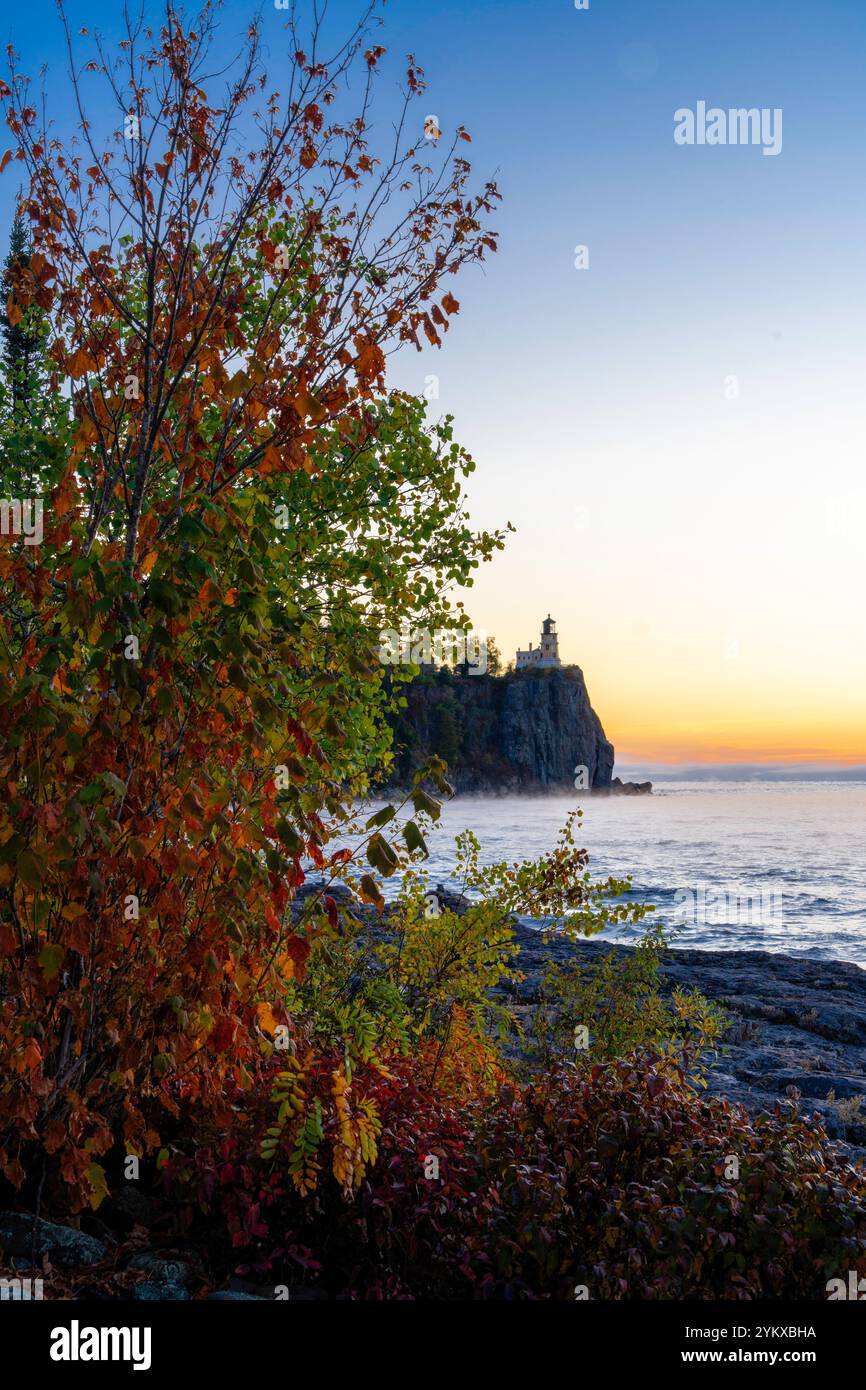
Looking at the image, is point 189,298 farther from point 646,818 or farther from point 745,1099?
point 646,818

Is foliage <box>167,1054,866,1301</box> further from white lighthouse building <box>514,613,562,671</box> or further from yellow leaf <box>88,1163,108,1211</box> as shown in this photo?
white lighthouse building <box>514,613,562,671</box>

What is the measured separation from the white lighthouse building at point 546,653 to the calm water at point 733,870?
52.4 m

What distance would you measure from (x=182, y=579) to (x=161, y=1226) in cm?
341

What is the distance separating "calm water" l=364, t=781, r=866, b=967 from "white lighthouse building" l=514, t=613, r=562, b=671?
5240cm

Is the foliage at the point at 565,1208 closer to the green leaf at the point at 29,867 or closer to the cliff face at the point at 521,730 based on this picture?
the green leaf at the point at 29,867

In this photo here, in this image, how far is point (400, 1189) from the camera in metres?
4.48

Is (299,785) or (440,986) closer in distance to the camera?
(299,785)

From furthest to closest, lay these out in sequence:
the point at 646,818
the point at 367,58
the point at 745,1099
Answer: the point at 646,818 < the point at 745,1099 < the point at 367,58

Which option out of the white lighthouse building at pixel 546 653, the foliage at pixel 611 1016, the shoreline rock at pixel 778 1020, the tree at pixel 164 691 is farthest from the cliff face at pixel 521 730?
the tree at pixel 164 691

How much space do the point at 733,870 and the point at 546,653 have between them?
358 feet

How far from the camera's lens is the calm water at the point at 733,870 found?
2978cm

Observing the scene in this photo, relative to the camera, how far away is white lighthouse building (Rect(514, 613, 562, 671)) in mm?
154750

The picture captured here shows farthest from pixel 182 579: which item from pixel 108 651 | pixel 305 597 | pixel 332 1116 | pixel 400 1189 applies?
pixel 305 597

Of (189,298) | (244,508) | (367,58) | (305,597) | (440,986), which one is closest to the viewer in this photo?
(244,508)
